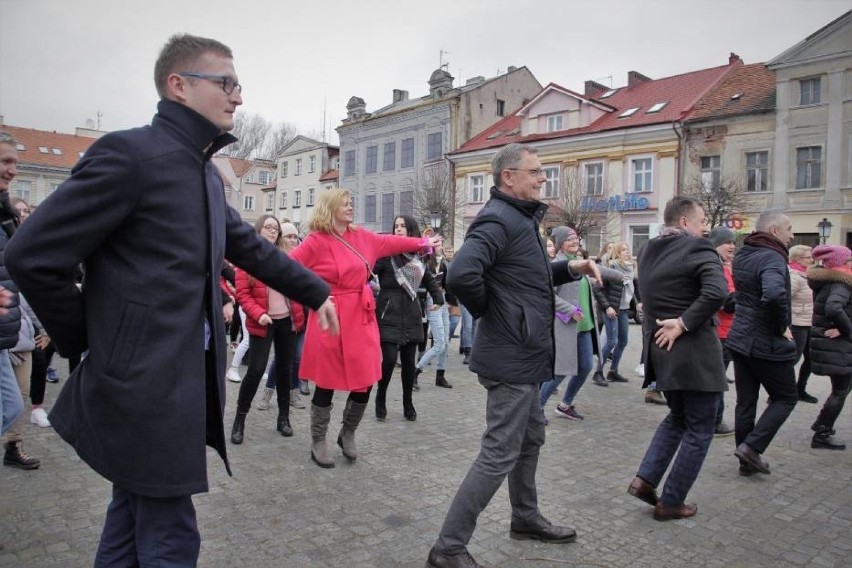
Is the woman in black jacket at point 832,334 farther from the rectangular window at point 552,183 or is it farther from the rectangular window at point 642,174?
the rectangular window at point 552,183

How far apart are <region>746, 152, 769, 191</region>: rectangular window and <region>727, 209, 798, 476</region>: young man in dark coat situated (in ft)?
83.2

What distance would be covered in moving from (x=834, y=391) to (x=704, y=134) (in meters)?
25.6

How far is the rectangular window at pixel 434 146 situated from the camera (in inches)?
1650

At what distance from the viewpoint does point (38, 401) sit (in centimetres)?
620

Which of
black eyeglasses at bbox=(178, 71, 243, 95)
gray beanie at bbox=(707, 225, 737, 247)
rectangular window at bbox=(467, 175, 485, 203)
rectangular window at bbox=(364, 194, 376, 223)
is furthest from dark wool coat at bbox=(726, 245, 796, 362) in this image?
rectangular window at bbox=(364, 194, 376, 223)

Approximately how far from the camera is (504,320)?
3.56 meters

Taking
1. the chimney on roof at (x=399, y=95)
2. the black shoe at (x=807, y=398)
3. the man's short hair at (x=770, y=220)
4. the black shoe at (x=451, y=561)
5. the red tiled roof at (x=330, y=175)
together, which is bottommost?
the black shoe at (x=807, y=398)

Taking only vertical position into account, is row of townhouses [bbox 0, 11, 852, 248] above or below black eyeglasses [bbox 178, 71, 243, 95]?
above

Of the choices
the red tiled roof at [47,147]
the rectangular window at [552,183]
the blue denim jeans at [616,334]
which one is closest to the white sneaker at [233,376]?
the blue denim jeans at [616,334]

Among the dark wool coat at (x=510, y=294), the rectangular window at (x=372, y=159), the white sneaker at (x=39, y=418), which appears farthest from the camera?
the rectangular window at (x=372, y=159)

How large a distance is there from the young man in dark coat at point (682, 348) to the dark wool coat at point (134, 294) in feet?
10.4

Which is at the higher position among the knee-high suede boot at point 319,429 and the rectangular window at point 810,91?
the rectangular window at point 810,91

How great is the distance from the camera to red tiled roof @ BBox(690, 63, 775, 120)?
28.3 m

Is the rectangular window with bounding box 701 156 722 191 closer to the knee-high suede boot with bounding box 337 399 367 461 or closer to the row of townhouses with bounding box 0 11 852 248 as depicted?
the row of townhouses with bounding box 0 11 852 248
